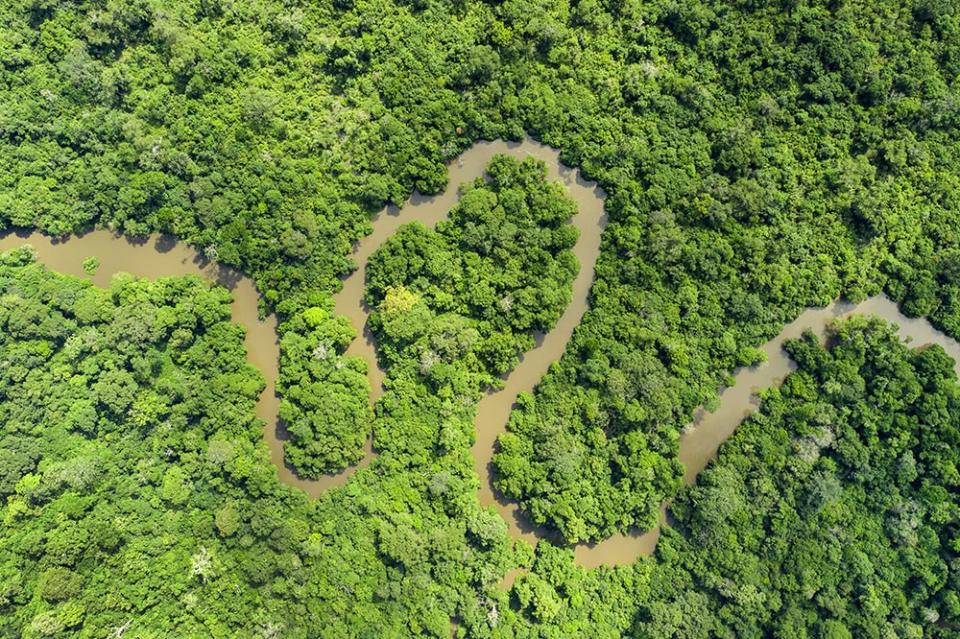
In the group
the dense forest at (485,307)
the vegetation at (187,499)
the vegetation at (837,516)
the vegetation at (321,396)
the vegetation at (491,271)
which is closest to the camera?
the vegetation at (187,499)

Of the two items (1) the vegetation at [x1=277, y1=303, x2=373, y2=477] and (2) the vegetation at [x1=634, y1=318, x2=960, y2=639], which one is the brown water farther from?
(1) the vegetation at [x1=277, y1=303, x2=373, y2=477]

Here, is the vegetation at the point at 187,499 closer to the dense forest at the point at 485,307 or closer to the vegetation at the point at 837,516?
the dense forest at the point at 485,307

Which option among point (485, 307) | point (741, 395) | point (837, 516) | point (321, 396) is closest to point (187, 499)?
point (321, 396)

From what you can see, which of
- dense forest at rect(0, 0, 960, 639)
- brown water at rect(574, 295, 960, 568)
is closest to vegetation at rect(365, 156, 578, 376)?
dense forest at rect(0, 0, 960, 639)

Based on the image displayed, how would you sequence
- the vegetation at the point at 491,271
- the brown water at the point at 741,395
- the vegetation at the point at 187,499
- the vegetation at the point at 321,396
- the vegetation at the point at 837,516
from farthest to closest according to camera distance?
Result: the brown water at the point at 741,395
the vegetation at the point at 491,271
the vegetation at the point at 321,396
the vegetation at the point at 837,516
the vegetation at the point at 187,499

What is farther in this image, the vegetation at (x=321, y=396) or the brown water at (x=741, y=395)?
the brown water at (x=741, y=395)

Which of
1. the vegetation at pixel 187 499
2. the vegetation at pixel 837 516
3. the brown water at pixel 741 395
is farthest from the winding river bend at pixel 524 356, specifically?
the vegetation at pixel 837 516

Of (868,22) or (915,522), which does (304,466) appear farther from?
(868,22)
